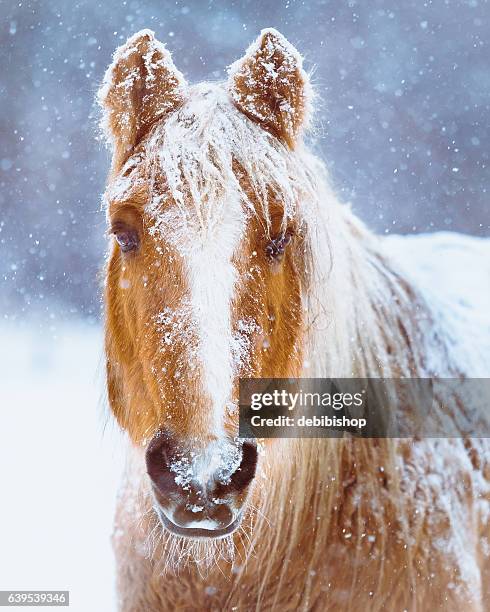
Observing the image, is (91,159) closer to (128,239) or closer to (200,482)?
(128,239)

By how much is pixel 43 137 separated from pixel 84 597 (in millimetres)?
3346

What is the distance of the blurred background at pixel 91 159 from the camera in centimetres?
258

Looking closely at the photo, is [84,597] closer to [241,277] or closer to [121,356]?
[121,356]

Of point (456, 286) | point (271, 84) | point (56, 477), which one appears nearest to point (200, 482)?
point (271, 84)

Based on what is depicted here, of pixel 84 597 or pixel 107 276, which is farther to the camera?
pixel 84 597

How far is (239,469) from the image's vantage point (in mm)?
932

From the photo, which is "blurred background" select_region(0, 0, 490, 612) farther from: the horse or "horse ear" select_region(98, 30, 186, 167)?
"horse ear" select_region(98, 30, 186, 167)

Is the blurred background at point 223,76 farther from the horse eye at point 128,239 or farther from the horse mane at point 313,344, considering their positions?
the horse eye at point 128,239

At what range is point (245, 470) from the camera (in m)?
0.94

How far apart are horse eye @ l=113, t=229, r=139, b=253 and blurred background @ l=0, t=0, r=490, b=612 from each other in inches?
50.8

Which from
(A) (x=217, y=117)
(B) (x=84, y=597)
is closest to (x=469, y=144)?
(A) (x=217, y=117)

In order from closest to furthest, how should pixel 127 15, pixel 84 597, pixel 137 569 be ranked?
pixel 137 569, pixel 84 597, pixel 127 15

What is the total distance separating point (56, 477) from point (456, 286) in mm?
2051

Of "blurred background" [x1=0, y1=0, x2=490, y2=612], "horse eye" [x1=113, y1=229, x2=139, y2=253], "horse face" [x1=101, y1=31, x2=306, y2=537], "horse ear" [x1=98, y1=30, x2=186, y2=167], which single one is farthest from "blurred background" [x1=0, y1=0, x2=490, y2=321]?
"horse eye" [x1=113, y1=229, x2=139, y2=253]
